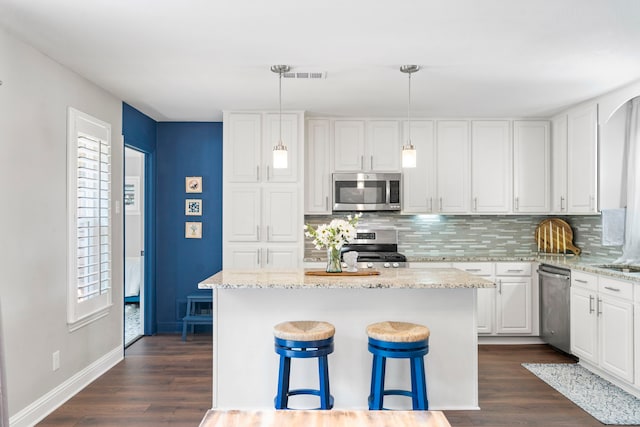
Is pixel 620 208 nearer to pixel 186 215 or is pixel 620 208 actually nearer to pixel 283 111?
pixel 283 111

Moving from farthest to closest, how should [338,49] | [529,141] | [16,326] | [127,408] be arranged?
[529,141]
[127,408]
[338,49]
[16,326]

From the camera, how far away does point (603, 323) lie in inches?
152

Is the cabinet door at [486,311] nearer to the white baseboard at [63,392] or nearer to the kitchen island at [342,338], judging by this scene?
the kitchen island at [342,338]

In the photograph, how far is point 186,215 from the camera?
565 centimetres

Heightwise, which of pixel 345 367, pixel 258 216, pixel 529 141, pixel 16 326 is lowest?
pixel 345 367

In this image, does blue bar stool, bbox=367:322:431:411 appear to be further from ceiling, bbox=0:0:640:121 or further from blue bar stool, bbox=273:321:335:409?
ceiling, bbox=0:0:640:121

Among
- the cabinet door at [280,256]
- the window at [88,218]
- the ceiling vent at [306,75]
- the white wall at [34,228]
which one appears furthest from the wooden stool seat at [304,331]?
the cabinet door at [280,256]

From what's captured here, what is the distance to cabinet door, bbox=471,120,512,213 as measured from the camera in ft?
17.5

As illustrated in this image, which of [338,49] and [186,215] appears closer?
[338,49]

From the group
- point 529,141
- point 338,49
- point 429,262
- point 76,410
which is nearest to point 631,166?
point 529,141

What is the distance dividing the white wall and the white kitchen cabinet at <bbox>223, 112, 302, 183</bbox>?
1.51 meters

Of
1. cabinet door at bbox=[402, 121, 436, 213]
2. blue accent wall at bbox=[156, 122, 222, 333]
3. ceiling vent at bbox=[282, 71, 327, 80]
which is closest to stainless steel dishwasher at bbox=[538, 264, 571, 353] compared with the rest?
cabinet door at bbox=[402, 121, 436, 213]

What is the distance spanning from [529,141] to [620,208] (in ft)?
4.26

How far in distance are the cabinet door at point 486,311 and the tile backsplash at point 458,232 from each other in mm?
657
